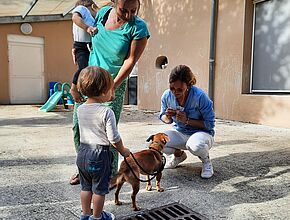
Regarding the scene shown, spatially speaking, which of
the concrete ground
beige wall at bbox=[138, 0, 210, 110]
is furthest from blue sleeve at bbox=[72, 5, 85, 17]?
beige wall at bbox=[138, 0, 210, 110]

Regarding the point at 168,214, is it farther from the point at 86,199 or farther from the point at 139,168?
the point at 86,199

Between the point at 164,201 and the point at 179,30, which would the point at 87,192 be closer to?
the point at 164,201

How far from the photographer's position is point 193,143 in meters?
2.63

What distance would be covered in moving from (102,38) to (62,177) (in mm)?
1311

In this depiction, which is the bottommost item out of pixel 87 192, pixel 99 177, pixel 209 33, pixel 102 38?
pixel 87 192

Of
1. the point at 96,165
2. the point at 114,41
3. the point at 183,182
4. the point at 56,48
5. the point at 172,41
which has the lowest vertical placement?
the point at 183,182

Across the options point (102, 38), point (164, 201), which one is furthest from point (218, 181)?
point (102, 38)

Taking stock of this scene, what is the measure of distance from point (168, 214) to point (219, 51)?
17.2 feet

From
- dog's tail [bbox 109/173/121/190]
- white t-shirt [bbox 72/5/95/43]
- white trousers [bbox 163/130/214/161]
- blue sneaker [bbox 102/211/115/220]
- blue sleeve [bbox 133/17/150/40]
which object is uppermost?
white t-shirt [bbox 72/5/95/43]

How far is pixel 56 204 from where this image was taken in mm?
2123

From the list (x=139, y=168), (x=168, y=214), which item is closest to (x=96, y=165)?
(x=139, y=168)

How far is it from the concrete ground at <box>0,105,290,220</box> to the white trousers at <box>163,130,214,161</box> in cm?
23

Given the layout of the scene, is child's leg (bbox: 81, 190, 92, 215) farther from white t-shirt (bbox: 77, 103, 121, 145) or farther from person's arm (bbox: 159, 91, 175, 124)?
person's arm (bbox: 159, 91, 175, 124)

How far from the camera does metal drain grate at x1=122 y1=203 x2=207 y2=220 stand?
193 centimetres
